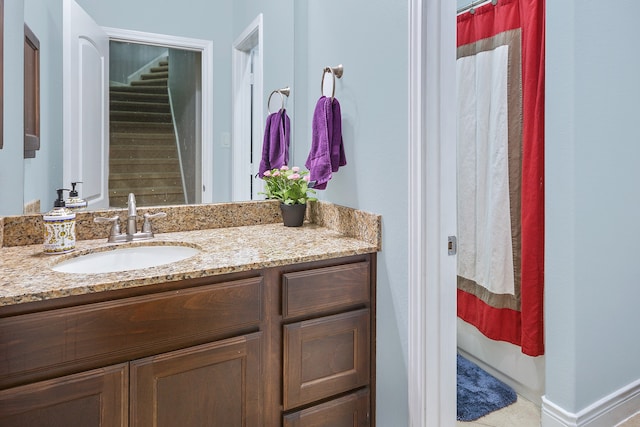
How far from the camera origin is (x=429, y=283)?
1.27m

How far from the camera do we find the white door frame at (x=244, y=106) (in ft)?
5.69

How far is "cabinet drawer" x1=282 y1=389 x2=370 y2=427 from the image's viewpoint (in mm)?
1294

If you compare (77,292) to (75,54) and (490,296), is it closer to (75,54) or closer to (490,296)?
(75,54)

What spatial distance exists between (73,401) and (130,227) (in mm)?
628

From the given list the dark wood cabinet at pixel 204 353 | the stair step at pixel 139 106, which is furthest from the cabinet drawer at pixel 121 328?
the stair step at pixel 139 106

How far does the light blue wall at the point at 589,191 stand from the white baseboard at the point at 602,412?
0.09 feet

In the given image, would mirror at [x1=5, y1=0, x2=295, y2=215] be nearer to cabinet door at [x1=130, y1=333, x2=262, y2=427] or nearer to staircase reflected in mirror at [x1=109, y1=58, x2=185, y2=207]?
staircase reflected in mirror at [x1=109, y1=58, x2=185, y2=207]

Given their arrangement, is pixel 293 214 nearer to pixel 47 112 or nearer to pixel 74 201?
pixel 74 201

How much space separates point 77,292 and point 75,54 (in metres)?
0.94

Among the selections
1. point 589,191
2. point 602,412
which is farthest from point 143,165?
point 602,412

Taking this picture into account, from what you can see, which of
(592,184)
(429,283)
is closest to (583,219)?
(592,184)

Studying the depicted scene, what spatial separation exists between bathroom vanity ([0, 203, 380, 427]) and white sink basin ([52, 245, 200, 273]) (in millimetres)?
34

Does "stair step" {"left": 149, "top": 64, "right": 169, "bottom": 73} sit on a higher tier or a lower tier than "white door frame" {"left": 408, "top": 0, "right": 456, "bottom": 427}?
higher

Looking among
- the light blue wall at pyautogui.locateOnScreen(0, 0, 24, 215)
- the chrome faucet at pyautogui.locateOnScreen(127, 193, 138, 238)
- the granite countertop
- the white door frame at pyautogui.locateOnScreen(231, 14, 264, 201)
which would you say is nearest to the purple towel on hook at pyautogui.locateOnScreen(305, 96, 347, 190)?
the granite countertop
